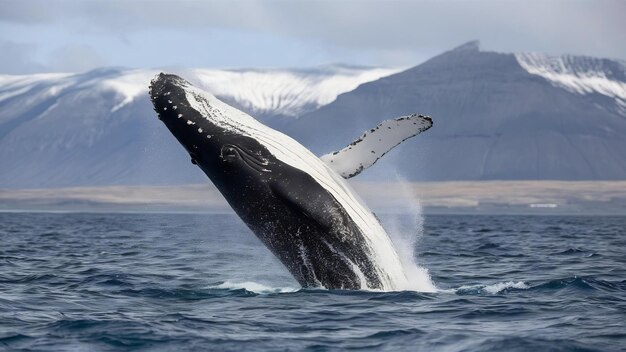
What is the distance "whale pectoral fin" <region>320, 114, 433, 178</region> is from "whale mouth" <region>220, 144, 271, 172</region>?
950 millimetres

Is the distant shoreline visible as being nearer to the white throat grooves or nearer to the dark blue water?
the dark blue water

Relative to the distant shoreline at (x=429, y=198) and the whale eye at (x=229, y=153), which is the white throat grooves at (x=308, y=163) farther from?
the distant shoreline at (x=429, y=198)

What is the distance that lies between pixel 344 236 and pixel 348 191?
60 cm

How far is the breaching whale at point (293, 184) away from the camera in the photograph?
11883 millimetres

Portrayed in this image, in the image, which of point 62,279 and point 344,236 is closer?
point 344,236

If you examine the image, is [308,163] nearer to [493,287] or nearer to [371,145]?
[371,145]

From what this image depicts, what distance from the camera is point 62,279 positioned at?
52.0 feet

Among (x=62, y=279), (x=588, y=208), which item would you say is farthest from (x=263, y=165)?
(x=588, y=208)

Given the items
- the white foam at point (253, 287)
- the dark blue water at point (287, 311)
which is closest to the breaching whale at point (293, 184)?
the dark blue water at point (287, 311)

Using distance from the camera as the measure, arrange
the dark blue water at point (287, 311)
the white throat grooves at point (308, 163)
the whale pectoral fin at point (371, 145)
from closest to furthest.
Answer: the dark blue water at point (287, 311) < the white throat grooves at point (308, 163) < the whale pectoral fin at point (371, 145)

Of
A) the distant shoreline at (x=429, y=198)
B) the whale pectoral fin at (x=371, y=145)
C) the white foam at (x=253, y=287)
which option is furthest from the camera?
the distant shoreline at (x=429, y=198)

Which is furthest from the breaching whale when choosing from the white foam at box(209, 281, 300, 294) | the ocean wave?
the ocean wave

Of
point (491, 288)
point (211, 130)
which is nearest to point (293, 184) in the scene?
point (211, 130)

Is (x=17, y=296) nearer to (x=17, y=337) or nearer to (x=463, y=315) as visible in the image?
(x=17, y=337)
